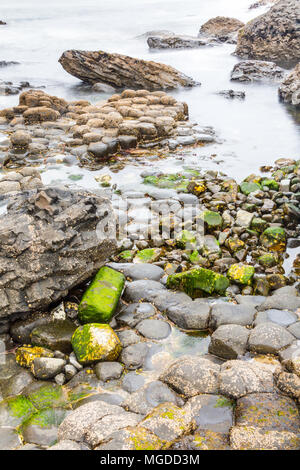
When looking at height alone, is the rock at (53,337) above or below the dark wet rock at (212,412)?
below

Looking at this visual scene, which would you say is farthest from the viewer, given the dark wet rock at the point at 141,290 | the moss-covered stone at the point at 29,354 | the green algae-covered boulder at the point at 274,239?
the green algae-covered boulder at the point at 274,239

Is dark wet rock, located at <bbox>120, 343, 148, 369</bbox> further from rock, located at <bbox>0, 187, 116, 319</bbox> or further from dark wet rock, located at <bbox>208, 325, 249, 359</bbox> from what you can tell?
rock, located at <bbox>0, 187, 116, 319</bbox>

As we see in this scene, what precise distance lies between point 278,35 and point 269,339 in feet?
71.1

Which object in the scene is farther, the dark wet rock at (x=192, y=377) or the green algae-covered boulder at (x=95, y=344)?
the green algae-covered boulder at (x=95, y=344)

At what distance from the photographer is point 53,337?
13.8ft

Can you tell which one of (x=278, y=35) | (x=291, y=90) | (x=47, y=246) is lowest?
(x=47, y=246)

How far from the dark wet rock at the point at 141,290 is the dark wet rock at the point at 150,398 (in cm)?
155

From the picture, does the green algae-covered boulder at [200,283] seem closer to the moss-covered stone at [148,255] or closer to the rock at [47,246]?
the moss-covered stone at [148,255]

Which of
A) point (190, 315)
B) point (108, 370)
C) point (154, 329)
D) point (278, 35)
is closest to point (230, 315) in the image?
point (190, 315)

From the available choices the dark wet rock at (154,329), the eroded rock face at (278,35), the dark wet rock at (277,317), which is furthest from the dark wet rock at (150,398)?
the eroded rock face at (278,35)

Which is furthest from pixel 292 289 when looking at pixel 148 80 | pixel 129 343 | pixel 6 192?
pixel 148 80

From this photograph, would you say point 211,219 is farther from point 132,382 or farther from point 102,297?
point 132,382

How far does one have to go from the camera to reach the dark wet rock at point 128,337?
4297 mm
